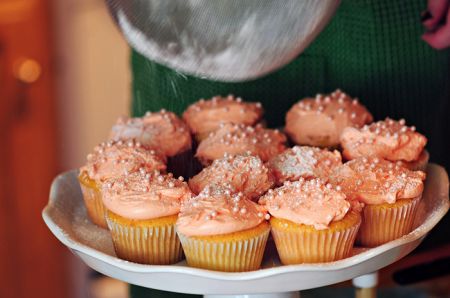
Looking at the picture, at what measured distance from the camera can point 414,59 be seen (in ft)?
4.92

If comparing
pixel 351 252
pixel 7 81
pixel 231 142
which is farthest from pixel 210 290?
pixel 7 81

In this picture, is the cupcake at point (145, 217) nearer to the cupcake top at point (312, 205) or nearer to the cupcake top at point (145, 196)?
the cupcake top at point (145, 196)

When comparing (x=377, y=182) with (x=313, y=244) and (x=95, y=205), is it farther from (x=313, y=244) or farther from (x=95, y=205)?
(x=95, y=205)

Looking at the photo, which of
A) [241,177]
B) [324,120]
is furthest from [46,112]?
[241,177]

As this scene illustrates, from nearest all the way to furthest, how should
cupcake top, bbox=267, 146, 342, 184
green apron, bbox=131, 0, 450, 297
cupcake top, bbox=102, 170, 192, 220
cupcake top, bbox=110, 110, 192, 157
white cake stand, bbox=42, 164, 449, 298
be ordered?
white cake stand, bbox=42, 164, 449, 298 → cupcake top, bbox=102, 170, 192, 220 → cupcake top, bbox=267, 146, 342, 184 → cupcake top, bbox=110, 110, 192, 157 → green apron, bbox=131, 0, 450, 297

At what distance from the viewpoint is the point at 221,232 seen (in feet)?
3.36

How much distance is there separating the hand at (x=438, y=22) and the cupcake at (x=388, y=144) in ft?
0.48

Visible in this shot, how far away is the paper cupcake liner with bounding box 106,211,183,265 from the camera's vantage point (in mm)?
1072

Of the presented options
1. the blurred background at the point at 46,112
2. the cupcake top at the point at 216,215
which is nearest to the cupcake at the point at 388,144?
the cupcake top at the point at 216,215

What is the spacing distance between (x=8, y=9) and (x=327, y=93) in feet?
3.20

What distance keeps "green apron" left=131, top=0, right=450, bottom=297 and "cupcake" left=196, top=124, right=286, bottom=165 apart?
283mm

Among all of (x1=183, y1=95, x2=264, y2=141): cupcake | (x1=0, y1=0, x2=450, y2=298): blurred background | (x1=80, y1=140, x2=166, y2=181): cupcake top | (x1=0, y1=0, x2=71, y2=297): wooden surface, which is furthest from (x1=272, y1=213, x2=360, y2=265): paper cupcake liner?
(x1=0, y1=0, x2=71, y2=297): wooden surface

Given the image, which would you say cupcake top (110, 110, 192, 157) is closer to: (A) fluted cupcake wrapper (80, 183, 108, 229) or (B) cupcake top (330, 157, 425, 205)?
Result: (A) fluted cupcake wrapper (80, 183, 108, 229)

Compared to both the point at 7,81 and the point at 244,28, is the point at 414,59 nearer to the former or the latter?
the point at 244,28
